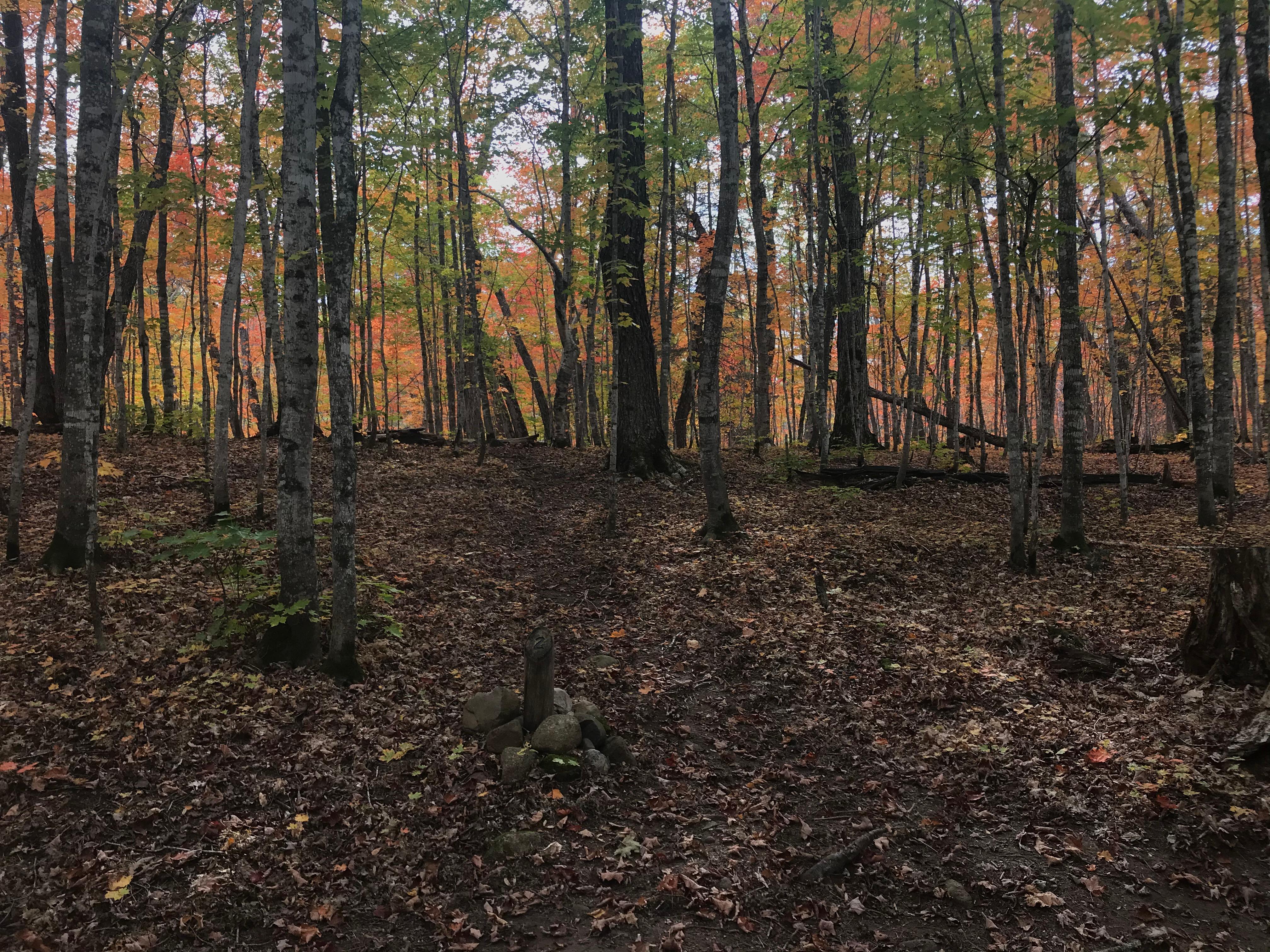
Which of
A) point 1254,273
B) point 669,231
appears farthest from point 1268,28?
point 1254,273

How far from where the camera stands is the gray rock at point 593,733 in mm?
5574

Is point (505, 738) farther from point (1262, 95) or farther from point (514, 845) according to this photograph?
point (1262, 95)

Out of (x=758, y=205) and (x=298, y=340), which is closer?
(x=298, y=340)

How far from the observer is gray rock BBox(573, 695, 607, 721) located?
225 inches

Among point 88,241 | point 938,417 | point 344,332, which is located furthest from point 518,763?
point 938,417

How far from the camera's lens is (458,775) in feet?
17.0

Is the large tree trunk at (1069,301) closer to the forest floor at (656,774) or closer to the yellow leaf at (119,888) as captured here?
the forest floor at (656,774)

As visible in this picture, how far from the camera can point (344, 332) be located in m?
5.90

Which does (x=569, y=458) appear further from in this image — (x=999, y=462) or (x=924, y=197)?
(x=999, y=462)

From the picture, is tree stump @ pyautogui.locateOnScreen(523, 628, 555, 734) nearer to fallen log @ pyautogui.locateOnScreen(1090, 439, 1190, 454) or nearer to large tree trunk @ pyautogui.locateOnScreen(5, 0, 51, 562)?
large tree trunk @ pyautogui.locateOnScreen(5, 0, 51, 562)

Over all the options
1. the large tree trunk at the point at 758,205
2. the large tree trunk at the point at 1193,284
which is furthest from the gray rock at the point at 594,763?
the large tree trunk at the point at 758,205

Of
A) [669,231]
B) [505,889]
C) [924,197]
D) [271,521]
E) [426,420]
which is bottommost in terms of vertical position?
[505,889]

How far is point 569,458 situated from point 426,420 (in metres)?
10.3

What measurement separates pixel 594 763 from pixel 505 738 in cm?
79
